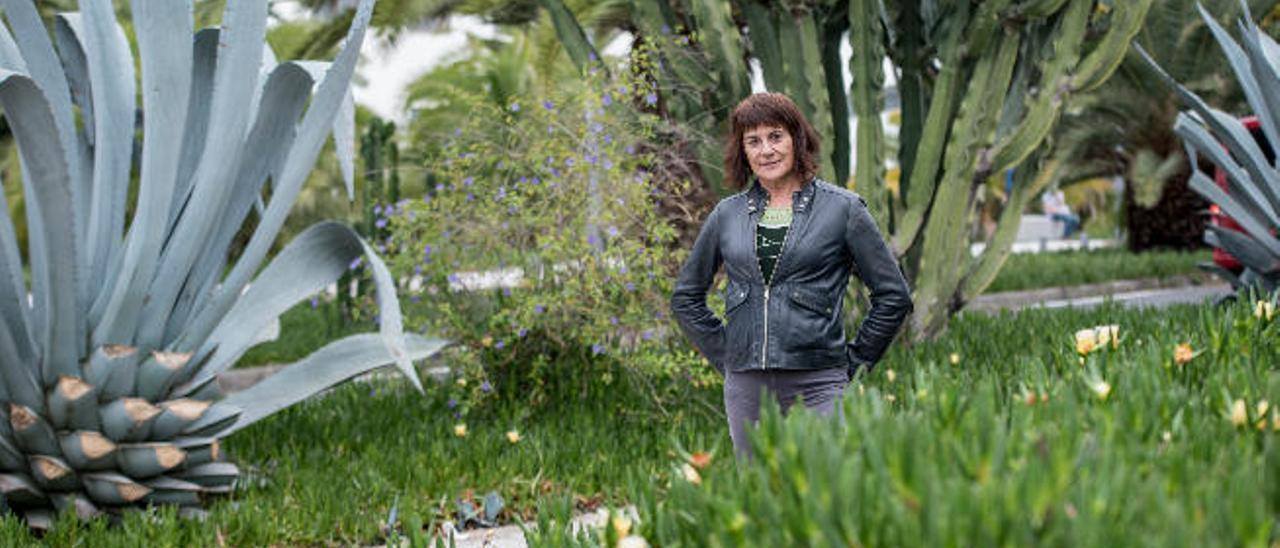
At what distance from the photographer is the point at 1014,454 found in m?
1.90

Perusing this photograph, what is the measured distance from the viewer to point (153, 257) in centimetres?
432

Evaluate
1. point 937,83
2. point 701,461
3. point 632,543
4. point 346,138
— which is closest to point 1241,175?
point 937,83

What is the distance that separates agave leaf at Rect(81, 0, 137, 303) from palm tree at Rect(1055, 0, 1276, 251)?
1183 cm

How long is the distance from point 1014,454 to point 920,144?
5.31 m

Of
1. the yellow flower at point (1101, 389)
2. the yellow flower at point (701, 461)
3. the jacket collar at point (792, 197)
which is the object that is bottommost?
the yellow flower at point (701, 461)

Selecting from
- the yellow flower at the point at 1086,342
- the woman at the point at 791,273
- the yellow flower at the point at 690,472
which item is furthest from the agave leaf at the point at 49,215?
the yellow flower at the point at 1086,342

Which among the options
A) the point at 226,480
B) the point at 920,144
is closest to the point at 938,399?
the point at 226,480

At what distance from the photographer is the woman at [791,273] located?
3.13m

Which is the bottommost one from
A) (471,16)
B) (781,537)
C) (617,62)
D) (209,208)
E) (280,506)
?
(280,506)

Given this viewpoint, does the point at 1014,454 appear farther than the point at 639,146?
No

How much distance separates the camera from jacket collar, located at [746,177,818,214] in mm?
3189

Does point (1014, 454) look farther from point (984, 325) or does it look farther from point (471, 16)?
point (471, 16)

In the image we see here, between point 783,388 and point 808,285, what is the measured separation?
0.28 meters

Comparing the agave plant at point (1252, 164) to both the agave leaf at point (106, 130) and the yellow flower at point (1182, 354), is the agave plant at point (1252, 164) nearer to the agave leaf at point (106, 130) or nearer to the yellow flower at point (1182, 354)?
the yellow flower at point (1182, 354)
